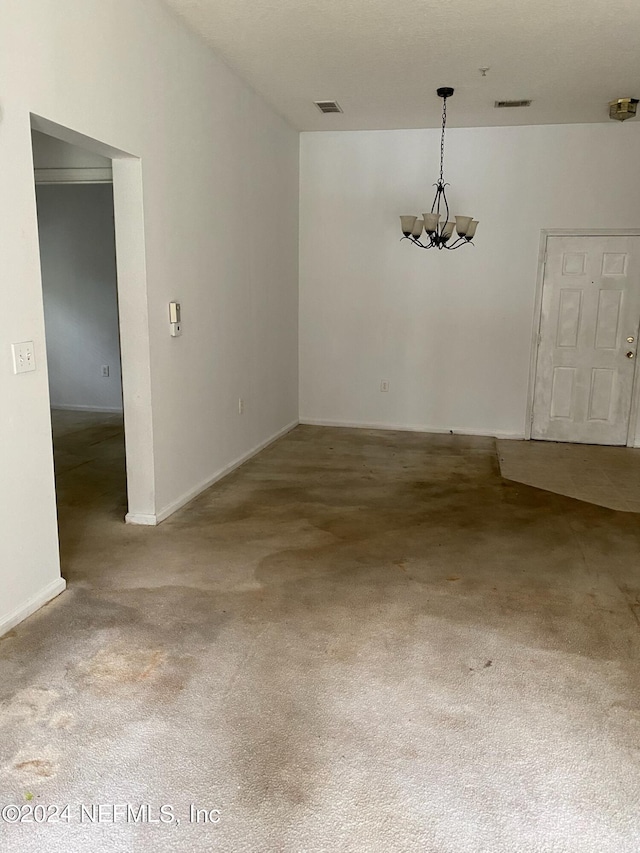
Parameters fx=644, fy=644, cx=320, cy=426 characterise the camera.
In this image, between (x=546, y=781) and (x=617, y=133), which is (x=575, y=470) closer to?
(x=617, y=133)

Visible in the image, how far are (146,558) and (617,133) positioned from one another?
206 inches

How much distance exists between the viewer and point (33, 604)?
2.76 m

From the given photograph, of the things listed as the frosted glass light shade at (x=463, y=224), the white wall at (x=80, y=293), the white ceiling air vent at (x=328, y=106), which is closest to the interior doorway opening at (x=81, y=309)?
the white wall at (x=80, y=293)

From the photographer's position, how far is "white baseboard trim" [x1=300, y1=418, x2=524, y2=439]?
6.28 metres

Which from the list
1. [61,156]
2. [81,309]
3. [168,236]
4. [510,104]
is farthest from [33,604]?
[81,309]

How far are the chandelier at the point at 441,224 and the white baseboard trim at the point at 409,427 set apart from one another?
1753 mm

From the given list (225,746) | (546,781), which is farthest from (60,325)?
(546,781)

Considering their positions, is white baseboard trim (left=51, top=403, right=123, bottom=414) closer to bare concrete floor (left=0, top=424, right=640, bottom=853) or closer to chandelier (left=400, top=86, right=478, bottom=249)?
bare concrete floor (left=0, top=424, right=640, bottom=853)

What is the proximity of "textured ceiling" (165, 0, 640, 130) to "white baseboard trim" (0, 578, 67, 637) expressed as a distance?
3.03 m

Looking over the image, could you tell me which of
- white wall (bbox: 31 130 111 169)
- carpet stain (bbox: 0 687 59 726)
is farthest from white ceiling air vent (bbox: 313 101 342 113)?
carpet stain (bbox: 0 687 59 726)

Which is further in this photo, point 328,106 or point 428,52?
point 328,106

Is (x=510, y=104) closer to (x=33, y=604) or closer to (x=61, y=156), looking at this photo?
(x=61, y=156)

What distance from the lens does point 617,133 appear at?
557cm

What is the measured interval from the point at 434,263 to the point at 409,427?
1.62m
